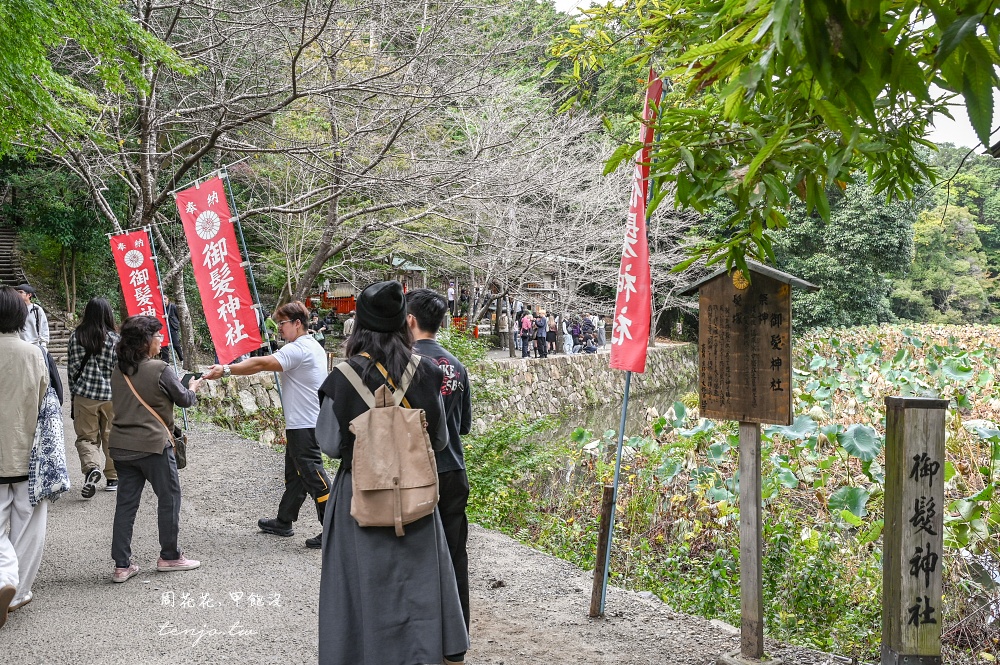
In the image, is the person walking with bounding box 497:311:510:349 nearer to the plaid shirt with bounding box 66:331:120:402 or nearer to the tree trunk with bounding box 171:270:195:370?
the tree trunk with bounding box 171:270:195:370

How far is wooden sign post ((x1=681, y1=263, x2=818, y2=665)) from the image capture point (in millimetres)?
3613

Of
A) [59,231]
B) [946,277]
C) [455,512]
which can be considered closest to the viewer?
[455,512]

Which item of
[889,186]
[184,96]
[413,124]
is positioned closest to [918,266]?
[413,124]

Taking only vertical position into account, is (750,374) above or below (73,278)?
below

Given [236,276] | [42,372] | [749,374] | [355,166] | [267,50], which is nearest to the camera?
[749,374]

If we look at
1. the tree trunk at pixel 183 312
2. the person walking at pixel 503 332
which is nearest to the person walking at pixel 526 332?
the person walking at pixel 503 332

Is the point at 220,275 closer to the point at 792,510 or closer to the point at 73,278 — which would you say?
the point at 792,510

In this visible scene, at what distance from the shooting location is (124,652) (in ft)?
12.3

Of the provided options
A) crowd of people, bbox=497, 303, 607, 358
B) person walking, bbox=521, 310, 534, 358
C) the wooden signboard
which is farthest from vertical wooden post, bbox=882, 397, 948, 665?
person walking, bbox=521, 310, 534, 358

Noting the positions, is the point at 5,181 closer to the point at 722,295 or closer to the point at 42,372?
the point at 42,372

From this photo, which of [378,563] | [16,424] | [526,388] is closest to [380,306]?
[378,563]

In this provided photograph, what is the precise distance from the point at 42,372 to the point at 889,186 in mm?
4131

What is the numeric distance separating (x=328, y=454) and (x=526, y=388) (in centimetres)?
1572

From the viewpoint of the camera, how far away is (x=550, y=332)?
75.4 ft
